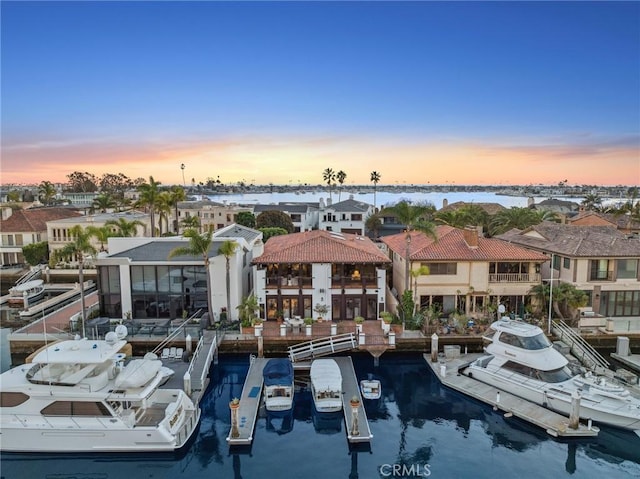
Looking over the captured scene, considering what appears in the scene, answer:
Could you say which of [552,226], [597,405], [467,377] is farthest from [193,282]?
[552,226]

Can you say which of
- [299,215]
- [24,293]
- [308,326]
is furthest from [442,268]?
[299,215]

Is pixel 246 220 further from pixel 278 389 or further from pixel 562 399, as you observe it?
pixel 562 399

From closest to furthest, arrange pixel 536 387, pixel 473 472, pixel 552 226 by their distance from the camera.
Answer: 1. pixel 473 472
2. pixel 536 387
3. pixel 552 226

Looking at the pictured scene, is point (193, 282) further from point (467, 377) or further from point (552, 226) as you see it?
point (552, 226)

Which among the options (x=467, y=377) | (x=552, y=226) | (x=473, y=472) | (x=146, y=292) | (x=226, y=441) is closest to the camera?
(x=473, y=472)

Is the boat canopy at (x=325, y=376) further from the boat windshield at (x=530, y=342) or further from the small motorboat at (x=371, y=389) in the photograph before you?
the boat windshield at (x=530, y=342)

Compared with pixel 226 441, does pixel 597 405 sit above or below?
above

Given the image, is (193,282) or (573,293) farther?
(193,282)

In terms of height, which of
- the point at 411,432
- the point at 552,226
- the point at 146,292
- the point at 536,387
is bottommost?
the point at 411,432
